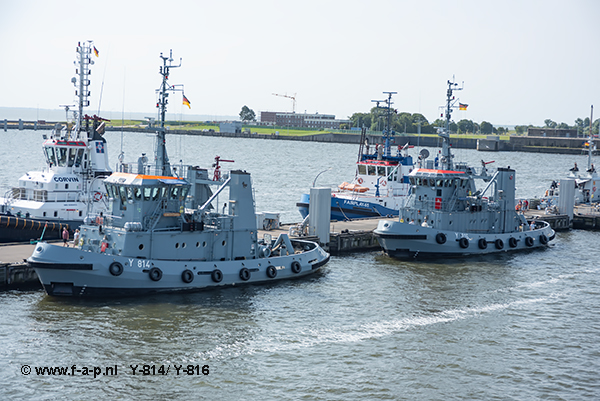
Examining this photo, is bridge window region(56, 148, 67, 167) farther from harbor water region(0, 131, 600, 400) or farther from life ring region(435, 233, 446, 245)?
life ring region(435, 233, 446, 245)

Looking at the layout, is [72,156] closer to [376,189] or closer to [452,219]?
[452,219]

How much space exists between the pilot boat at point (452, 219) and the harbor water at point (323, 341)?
3448 mm

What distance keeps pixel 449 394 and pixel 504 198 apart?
2175cm

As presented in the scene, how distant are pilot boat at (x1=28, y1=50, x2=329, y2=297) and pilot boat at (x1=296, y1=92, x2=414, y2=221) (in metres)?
16.4

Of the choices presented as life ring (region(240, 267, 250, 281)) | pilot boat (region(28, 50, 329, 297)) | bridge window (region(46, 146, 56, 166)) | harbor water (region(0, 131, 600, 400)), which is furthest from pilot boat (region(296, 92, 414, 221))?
life ring (region(240, 267, 250, 281))

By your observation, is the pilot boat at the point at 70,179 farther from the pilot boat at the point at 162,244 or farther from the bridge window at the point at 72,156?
the pilot boat at the point at 162,244

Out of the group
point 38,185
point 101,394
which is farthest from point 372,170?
point 101,394

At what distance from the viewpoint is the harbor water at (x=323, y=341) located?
1884cm

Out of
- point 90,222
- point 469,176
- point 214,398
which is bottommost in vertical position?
point 214,398

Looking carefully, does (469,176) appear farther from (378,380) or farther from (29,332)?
(29,332)

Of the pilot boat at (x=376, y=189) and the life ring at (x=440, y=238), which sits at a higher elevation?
the pilot boat at (x=376, y=189)

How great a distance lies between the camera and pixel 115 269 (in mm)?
24688

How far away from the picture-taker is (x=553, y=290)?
99.7 ft

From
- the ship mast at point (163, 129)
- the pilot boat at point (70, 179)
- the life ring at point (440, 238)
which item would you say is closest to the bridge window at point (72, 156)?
the pilot boat at point (70, 179)
